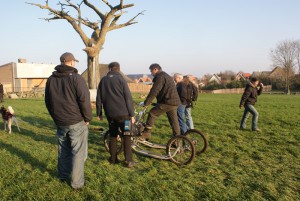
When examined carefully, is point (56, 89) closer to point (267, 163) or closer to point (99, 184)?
point (99, 184)

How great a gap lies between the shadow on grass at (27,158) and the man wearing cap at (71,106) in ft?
2.73

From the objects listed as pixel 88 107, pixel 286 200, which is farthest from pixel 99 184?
pixel 286 200

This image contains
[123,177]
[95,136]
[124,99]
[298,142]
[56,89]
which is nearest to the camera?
[56,89]

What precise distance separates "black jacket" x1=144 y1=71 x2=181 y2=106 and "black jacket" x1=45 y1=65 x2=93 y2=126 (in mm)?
2073

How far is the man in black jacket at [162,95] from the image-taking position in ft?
20.5

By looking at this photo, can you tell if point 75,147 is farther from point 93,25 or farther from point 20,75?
point 20,75

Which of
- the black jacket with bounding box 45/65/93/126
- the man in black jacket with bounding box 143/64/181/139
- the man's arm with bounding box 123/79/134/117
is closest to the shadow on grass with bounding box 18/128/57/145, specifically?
the man in black jacket with bounding box 143/64/181/139

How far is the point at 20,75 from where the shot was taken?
4866 cm

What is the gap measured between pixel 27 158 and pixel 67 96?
2473 millimetres

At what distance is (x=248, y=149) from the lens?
23.0 ft

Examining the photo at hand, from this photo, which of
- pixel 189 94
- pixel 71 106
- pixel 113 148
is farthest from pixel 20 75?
pixel 71 106

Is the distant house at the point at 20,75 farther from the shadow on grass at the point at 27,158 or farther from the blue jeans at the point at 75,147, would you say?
the blue jeans at the point at 75,147

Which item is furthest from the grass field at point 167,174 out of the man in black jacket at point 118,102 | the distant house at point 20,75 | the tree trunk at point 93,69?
the distant house at point 20,75

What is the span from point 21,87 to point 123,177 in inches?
1853
